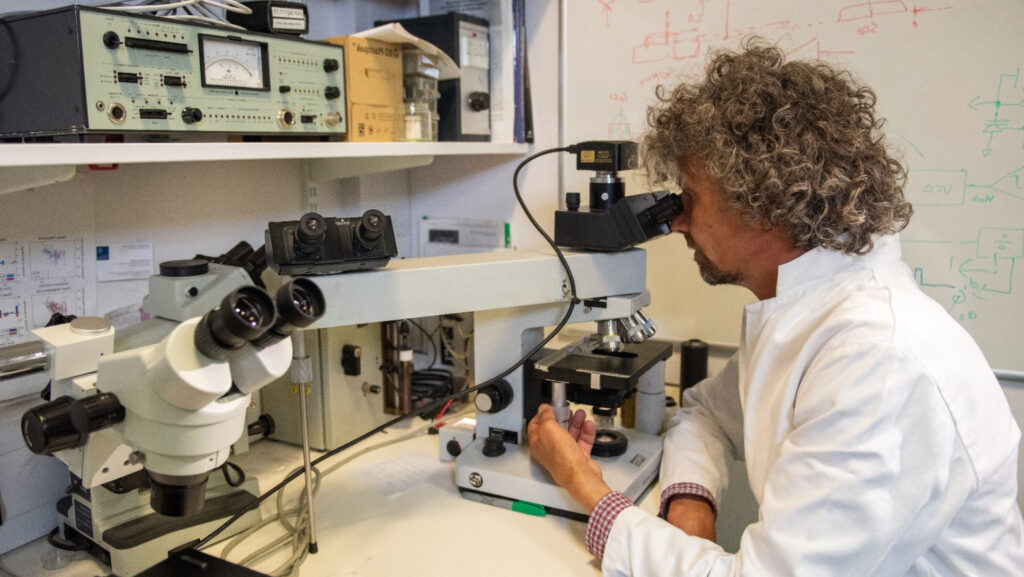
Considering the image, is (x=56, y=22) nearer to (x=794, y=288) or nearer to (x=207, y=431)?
(x=207, y=431)

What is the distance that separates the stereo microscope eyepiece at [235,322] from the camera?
0.78m

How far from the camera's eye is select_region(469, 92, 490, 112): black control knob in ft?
6.55

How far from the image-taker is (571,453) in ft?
4.44

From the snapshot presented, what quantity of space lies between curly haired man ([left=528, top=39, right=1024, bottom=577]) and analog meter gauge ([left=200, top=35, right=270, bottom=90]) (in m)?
0.71

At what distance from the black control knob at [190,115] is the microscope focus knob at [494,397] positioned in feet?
2.37

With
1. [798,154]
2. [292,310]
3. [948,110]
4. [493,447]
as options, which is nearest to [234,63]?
[292,310]

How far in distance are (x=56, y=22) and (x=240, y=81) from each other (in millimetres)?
291

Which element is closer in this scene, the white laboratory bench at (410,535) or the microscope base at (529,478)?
the white laboratory bench at (410,535)

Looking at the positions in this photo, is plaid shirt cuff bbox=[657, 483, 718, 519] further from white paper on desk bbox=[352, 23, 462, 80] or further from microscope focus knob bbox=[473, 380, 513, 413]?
white paper on desk bbox=[352, 23, 462, 80]

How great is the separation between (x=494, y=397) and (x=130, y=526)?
67 centimetres

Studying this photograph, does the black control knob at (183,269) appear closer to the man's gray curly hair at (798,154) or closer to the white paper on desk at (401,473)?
the white paper on desk at (401,473)

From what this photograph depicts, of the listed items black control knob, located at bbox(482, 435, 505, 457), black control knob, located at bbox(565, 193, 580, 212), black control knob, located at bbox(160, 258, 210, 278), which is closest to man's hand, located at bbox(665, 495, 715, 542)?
black control knob, located at bbox(482, 435, 505, 457)

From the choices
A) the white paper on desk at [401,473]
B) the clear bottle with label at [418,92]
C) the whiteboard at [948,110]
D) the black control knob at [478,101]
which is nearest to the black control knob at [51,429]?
the white paper on desk at [401,473]

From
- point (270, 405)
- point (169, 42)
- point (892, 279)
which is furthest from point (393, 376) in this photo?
point (892, 279)
